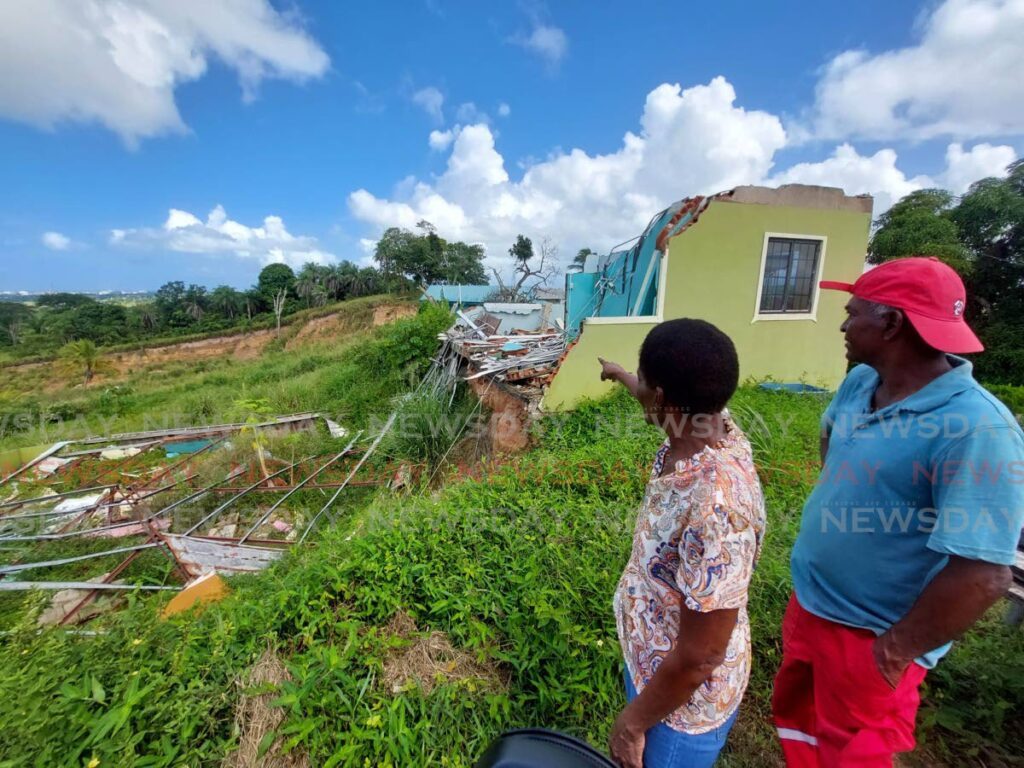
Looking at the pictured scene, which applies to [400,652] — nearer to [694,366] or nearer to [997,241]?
[694,366]

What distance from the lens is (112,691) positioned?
5.11 ft

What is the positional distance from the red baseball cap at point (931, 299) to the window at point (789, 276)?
21.5 ft

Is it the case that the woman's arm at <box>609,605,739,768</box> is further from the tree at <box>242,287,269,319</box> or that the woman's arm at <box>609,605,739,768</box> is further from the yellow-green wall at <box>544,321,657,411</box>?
the tree at <box>242,287,269,319</box>

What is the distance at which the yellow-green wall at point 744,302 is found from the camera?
5832 mm

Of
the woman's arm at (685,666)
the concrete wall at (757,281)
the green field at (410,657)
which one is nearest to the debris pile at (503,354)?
Result: the concrete wall at (757,281)

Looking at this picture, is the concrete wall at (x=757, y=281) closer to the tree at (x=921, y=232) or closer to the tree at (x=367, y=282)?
the tree at (x=921, y=232)

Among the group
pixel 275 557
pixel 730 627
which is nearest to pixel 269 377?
pixel 275 557

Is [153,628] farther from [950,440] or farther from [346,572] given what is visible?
[950,440]

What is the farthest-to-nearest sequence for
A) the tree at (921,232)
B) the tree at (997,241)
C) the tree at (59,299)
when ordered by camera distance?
the tree at (59,299)
the tree at (997,241)
the tree at (921,232)

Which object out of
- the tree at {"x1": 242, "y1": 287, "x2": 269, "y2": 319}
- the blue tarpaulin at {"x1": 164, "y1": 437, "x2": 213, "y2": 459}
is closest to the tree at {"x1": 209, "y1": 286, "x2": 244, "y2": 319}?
the tree at {"x1": 242, "y1": 287, "x2": 269, "y2": 319}

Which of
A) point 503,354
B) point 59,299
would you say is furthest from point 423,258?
point 59,299

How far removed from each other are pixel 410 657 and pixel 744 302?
718 cm

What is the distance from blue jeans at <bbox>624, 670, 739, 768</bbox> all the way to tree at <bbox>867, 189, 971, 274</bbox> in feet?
53.2

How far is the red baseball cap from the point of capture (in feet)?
3.77
